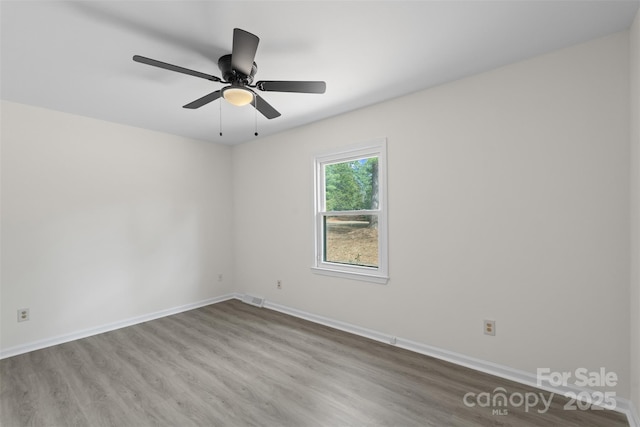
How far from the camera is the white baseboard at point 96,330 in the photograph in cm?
290

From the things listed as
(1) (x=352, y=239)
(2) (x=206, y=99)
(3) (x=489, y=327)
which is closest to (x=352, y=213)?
(1) (x=352, y=239)

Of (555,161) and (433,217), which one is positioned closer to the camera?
(555,161)

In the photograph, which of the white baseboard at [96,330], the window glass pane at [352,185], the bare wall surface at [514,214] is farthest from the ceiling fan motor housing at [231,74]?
the white baseboard at [96,330]

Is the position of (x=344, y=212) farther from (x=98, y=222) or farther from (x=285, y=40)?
(x=98, y=222)

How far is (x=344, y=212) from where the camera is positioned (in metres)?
3.50

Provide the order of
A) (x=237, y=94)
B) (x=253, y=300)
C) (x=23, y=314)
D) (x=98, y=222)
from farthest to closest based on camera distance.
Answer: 1. (x=253, y=300)
2. (x=98, y=222)
3. (x=23, y=314)
4. (x=237, y=94)

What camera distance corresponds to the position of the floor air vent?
4.29m

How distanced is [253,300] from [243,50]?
11.7 ft

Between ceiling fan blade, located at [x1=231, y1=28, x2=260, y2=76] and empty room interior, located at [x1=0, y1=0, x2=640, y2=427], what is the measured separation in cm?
1

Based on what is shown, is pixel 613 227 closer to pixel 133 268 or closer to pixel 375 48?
pixel 375 48

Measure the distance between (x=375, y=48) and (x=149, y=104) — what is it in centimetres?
237

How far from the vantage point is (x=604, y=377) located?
6.49 ft

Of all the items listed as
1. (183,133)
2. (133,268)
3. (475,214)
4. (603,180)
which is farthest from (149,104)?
(603,180)

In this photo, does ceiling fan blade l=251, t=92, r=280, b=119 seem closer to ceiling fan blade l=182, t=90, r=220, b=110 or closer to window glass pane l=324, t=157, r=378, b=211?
ceiling fan blade l=182, t=90, r=220, b=110
